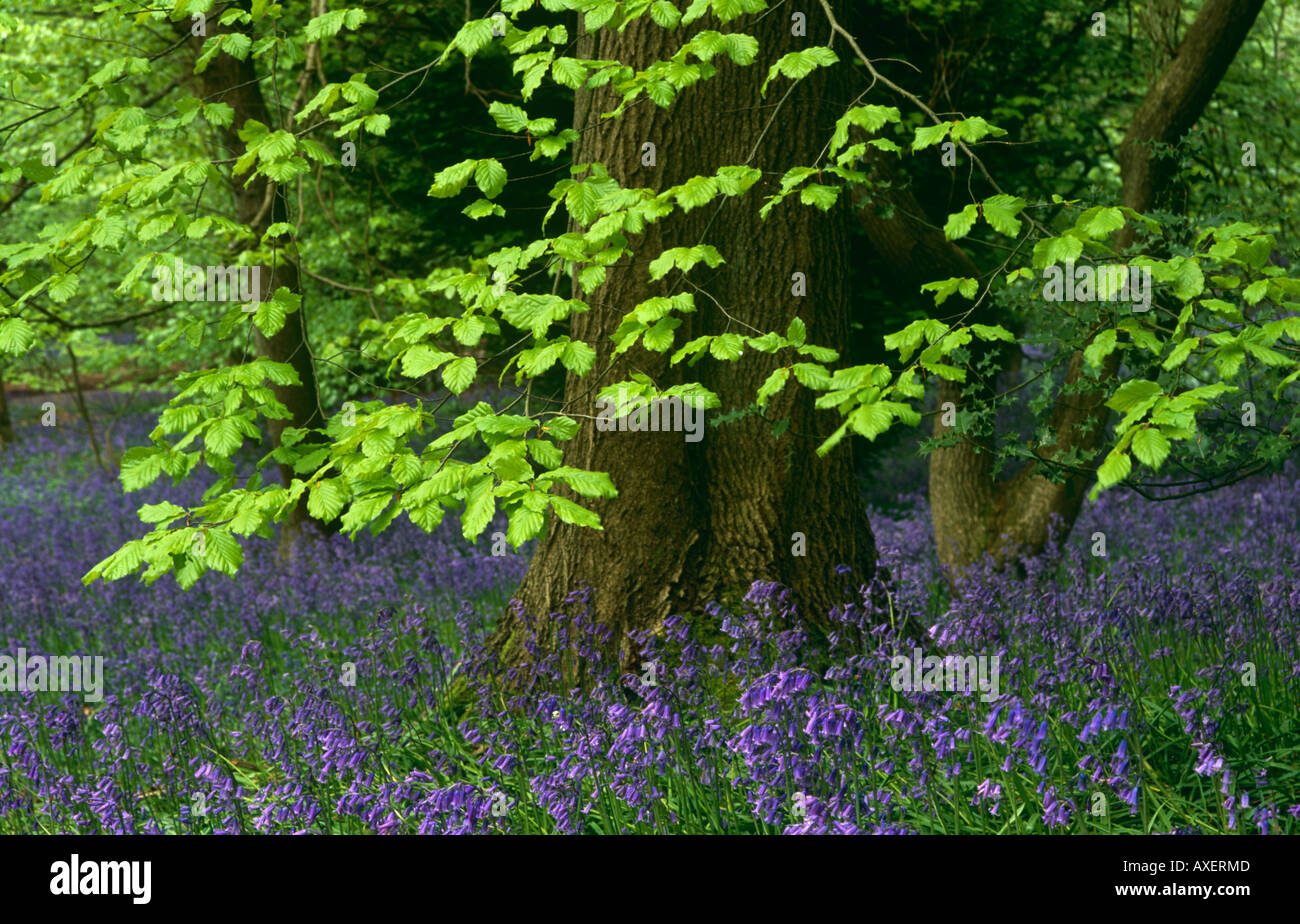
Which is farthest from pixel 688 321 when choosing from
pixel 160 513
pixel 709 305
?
pixel 160 513

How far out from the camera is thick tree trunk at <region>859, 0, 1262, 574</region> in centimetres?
673

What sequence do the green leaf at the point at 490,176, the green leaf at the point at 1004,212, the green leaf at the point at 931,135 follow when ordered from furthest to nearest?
the green leaf at the point at 490,176, the green leaf at the point at 931,135, the green leaf at the point at 1004,212

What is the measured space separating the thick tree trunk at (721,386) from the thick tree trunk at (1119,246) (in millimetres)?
1250

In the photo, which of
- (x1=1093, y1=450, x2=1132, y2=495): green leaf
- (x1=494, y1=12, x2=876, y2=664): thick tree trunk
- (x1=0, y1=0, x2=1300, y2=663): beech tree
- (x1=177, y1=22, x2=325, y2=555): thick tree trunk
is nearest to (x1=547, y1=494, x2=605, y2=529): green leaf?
(x1=0, y1=0, x2=1300, y2=663): beech tree

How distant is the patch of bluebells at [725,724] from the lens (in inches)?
137

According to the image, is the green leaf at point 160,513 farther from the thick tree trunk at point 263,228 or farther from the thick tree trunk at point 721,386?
the thick tree trunk at point 263,228

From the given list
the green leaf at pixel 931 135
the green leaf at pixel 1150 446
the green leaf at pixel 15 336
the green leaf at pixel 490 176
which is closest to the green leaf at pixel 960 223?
the green leaf at pixel 931 135

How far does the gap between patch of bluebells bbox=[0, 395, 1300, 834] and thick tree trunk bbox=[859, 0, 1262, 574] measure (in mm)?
536

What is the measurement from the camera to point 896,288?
9773mm

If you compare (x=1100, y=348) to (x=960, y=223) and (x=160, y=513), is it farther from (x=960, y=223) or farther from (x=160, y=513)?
(x=160, y=513)

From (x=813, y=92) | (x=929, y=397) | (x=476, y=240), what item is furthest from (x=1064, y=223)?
(x=476, y=240)

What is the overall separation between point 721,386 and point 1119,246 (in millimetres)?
3013
